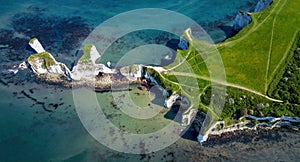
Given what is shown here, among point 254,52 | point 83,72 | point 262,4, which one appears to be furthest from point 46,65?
point 262,4

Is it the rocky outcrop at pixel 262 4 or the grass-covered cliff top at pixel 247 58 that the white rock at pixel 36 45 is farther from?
the rocky outcrop at pixel 262 4

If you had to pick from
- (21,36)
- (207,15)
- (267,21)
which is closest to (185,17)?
(207,15)

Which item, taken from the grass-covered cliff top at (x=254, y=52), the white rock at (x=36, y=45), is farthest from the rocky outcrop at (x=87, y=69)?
the white rock at (x=36, y=45)

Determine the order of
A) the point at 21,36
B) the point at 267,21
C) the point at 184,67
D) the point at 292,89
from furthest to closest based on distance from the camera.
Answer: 1. the point at 21,36
2. the point at 267,21
3. the point at 184,67
4. the point at 292,89

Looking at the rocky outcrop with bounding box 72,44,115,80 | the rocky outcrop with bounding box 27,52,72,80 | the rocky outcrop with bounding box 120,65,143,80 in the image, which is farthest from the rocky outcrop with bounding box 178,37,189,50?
the rocky outcrop with bounding box 27,52,72,80

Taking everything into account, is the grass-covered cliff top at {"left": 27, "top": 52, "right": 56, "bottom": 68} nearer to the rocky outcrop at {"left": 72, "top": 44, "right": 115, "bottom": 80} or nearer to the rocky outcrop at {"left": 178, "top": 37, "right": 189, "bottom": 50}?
the rocky outcrop at {"left": 72, "top": 44, "right": 115, "bottom": 80}

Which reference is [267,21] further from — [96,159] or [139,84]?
[96,159]

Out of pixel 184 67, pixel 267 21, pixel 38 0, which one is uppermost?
pixel 38 0
